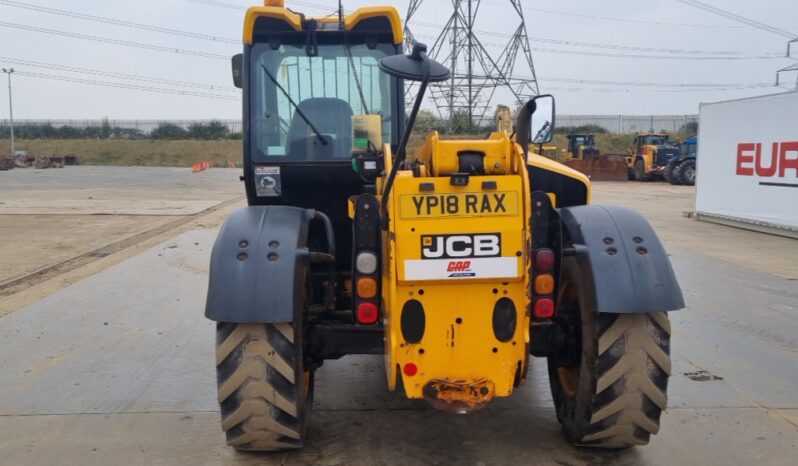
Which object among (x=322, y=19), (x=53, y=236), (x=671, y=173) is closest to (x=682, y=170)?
(x=671, y=173)

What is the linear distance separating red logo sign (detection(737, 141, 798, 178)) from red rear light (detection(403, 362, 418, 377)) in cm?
1192

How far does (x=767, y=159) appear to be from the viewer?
13711 mm

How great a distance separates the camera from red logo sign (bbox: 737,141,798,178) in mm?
12938

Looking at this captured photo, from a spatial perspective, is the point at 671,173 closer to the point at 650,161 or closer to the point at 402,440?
the point at 650,161

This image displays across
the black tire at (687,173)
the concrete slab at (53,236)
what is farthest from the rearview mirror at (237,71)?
the black tire at (687,173)

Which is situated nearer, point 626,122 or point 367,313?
point 367,313

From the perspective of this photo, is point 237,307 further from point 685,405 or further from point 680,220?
point 680,220

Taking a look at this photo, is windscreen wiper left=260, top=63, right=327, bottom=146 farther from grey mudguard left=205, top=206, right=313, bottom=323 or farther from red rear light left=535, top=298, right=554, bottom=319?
red rear light left=535, top=298, right=554, bottom=319

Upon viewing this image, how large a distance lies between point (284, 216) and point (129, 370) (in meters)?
2.44

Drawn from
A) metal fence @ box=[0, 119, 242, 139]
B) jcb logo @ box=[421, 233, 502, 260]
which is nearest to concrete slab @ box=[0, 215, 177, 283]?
jcb logo @ box=[421, 233, 502, 260]

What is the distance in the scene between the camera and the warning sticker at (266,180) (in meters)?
4.85

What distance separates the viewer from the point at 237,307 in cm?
351

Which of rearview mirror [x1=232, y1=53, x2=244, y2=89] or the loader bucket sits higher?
rearview mirror [x1=232, y1=53, x2=244, y2=89]

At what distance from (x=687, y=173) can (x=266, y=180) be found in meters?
27.6
